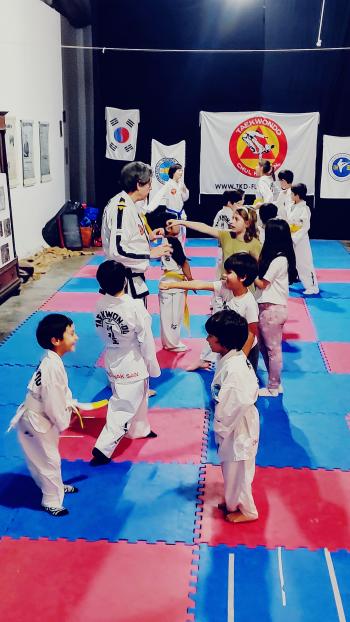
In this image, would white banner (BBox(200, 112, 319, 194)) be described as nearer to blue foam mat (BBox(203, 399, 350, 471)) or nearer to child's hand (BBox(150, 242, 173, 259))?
child's hand (BBox(150, 242, 173, 259))

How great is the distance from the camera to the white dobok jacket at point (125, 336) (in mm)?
3811

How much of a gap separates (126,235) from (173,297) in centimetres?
136

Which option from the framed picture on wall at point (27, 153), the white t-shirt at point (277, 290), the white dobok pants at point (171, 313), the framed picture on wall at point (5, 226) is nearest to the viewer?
the white t-shirt at point (277, 290)

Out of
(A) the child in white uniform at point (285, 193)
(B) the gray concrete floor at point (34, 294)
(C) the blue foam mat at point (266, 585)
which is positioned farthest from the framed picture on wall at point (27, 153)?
(C) the blue foam mat at point (266, 585)

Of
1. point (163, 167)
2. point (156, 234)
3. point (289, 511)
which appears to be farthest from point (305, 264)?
point (289, 511)

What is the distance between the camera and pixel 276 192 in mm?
9477

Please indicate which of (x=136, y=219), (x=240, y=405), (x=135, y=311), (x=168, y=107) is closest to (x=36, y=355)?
(x=136, y=219)

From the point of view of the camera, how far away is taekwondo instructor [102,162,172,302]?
4562 millimetres

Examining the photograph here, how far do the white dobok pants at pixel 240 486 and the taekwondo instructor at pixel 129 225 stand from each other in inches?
77.8

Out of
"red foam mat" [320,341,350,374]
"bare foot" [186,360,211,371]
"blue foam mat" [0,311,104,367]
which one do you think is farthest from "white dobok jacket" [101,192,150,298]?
"red foam mat" [320,341,350,374]

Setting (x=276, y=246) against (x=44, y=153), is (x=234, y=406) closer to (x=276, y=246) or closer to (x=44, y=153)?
(x=276, y=246)

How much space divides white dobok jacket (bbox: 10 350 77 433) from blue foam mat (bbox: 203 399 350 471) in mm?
1301

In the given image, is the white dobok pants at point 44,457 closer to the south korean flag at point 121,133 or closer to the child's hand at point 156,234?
the child's hand at point 156,234

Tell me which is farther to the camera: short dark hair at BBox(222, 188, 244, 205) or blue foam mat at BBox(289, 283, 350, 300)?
blue foam mat at BBox(289, 283, 350, 300)
